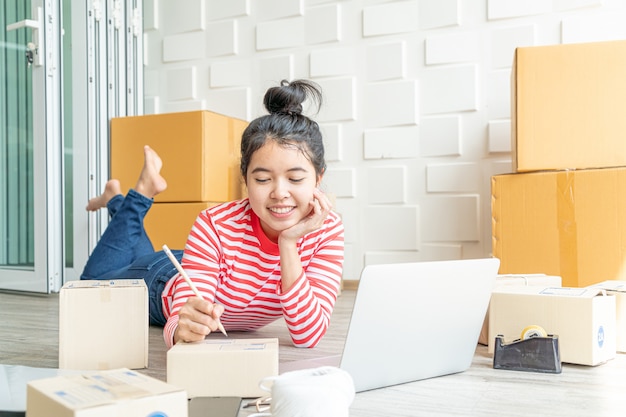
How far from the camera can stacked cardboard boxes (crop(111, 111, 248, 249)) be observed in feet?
8.77

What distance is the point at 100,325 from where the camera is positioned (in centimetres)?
125

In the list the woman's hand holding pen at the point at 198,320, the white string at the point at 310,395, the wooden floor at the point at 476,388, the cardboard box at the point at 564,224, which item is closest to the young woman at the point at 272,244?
the woman's hand holding pen at the point at 198,320

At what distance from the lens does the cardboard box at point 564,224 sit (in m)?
1.95

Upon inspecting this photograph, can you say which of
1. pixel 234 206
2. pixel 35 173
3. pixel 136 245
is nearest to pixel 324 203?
pixel 234 206

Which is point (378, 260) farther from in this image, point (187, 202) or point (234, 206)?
point (234, 206)

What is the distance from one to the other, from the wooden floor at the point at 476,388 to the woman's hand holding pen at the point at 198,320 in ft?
0.54

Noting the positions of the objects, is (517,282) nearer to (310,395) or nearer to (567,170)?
(567,170)

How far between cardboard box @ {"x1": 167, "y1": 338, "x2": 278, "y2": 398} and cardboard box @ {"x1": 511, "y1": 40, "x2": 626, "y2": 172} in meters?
1.37

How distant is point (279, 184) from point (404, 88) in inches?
67.4

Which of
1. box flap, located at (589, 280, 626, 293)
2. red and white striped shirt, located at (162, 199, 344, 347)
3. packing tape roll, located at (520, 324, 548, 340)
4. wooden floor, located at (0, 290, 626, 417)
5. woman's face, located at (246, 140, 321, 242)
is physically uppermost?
woman's face, located at (246, 140, 321, 242)

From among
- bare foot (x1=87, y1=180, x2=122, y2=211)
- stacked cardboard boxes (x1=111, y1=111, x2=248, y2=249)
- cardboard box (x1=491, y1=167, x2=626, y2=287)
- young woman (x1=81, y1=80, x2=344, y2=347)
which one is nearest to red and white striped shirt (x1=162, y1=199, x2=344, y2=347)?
young woman (x1=81, y1=80, x2=344, y2=347)

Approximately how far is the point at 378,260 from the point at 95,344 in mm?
1793

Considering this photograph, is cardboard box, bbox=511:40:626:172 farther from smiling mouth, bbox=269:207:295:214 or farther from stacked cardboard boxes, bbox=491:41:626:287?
smiling mouth, bbox=269:207:295:214

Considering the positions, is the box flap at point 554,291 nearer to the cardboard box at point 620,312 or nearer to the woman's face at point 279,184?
the cardboard box at point 620,312
